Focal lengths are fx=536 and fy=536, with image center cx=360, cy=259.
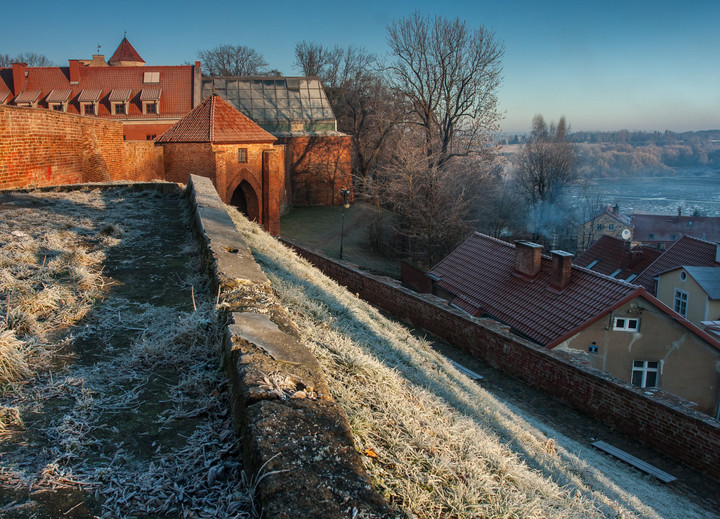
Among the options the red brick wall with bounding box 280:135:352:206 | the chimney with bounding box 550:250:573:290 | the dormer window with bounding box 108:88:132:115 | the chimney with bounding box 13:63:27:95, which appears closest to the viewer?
the chimney with bounding box 550:250:573:290

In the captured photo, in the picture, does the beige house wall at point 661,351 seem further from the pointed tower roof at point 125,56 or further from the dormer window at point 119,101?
the pointed tower roof at point 125,56

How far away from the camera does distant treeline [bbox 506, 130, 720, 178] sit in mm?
133600

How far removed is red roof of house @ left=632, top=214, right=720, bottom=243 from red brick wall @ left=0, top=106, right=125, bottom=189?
54.9 metres

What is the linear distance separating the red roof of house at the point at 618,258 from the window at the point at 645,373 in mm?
16258

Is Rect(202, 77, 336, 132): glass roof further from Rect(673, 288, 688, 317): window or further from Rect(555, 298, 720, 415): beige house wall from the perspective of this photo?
Rect(555, 298, 720, 415): beige house wall

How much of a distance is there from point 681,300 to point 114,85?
3647 centimetres

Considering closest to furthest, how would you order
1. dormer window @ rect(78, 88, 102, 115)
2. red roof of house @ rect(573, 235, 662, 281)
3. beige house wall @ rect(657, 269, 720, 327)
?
beige house wall @ rect(657, 269, 720, 327), red roof of house @ rect(573, 235, 662, 281), dormer window @ rect(78, 88, 102, 115)

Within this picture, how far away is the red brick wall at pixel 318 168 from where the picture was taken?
3766 centimetres

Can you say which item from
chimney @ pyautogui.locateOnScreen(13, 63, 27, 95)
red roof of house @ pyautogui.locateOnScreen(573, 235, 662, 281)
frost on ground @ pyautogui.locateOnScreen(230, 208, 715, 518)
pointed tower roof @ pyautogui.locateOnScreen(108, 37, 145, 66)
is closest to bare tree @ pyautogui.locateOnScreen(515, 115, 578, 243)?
red roof of house @ pyautogui.locateOnScreen(573, 235, 662, 281)

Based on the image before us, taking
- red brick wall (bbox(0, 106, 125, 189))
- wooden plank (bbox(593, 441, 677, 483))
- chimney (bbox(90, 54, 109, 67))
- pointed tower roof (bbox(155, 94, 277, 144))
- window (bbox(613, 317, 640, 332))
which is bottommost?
wooden plank (bbox(593, 441, 677, 483))

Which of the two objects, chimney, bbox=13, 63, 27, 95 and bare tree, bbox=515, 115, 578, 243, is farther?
bare tree, bbox=515, 115, 578, 243

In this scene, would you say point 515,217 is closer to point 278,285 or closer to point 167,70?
point 167,70

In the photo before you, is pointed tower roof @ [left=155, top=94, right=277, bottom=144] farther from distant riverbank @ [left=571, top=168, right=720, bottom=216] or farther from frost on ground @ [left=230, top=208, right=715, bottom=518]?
distant riverbank @ [left=571, top=168, right=720, bottom=216]

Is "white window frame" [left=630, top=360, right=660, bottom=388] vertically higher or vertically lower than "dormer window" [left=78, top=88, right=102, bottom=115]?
lower
